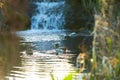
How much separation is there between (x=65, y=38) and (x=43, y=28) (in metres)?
4.94

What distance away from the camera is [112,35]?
4453 millimetres

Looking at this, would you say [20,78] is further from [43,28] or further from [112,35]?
[43,28]

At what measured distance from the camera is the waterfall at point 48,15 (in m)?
20.0

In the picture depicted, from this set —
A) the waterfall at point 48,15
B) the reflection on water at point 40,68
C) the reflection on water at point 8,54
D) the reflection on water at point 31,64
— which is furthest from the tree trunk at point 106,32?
the waterfall at point 48,15

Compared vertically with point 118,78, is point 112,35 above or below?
above

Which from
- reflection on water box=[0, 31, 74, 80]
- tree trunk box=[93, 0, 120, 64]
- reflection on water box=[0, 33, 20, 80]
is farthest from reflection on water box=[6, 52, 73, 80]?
tree trunk box=[93, 0, 120, 64]

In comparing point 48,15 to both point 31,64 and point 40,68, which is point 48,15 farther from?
point 40,68

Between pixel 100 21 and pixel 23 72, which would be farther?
pixel 23 72

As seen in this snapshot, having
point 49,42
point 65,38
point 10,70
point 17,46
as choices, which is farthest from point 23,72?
point 65,38

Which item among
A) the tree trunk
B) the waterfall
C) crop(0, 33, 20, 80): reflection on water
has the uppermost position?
the tree trunk

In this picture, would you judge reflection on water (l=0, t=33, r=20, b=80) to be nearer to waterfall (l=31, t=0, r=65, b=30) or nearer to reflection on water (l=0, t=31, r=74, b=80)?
reflection on water (l=0, t=31, r=74, b=80)

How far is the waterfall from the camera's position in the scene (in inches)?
789

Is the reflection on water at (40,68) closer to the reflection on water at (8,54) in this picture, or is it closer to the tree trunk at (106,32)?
the reflection on water at (8,54)

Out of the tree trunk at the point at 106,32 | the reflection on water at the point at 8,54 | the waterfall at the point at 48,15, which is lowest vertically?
the reflection on water at the point at 8,54
